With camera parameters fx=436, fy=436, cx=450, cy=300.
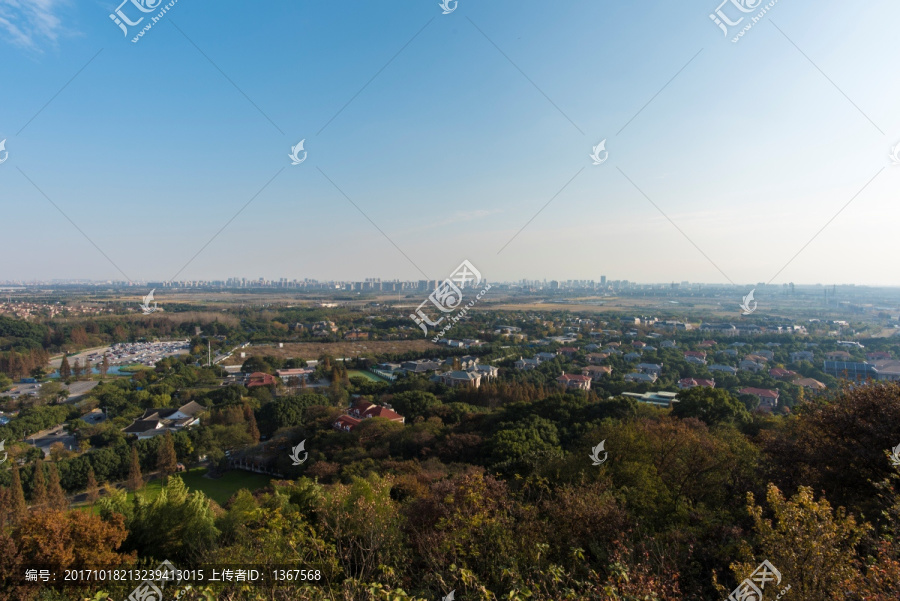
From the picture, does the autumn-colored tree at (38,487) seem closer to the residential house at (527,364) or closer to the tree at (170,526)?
the tree at (170,526)

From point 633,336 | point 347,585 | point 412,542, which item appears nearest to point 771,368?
point 633,336

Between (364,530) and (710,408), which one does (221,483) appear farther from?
(710,408)

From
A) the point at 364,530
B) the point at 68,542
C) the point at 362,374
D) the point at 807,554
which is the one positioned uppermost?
the point at 807,554

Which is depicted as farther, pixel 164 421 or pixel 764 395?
pixel 764 395

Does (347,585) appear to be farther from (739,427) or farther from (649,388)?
(649,388)

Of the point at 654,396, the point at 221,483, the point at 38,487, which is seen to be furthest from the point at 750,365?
the point at 38,487

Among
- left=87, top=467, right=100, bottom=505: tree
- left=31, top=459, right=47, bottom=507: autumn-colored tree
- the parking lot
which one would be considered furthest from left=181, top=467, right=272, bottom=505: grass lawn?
the parking lot

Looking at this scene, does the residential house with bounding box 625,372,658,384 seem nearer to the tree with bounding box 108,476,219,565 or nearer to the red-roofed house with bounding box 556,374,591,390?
the red-roofed house with bounding box 556,374,591,390
